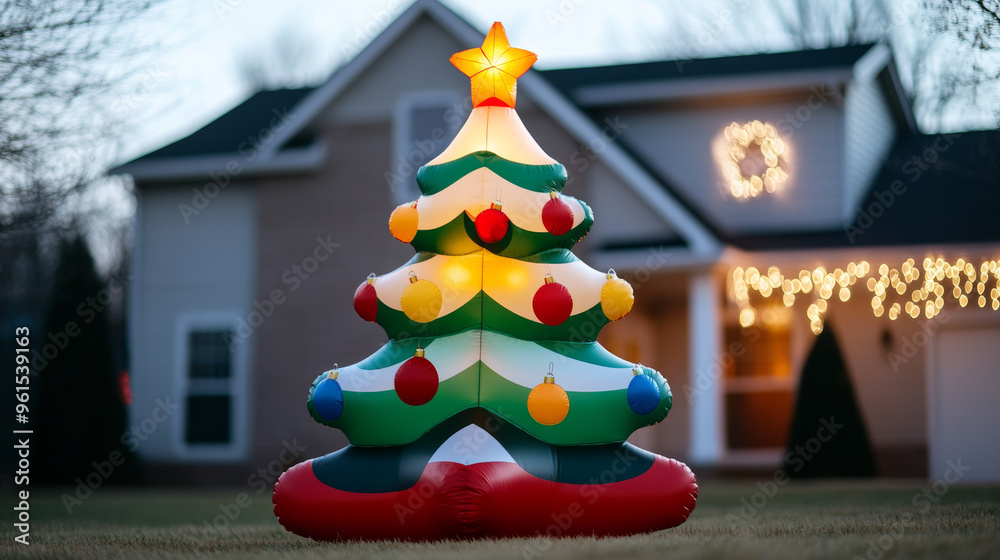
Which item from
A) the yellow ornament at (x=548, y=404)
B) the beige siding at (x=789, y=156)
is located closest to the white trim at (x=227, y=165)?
the beige siding at (x=789, y=156)

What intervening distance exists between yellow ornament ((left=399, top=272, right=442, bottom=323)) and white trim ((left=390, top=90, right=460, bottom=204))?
948cm

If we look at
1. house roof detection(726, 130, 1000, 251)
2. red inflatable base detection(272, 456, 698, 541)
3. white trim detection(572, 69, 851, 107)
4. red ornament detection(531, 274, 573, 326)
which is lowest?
red inflatable base detection(272, 456, 698, 541)

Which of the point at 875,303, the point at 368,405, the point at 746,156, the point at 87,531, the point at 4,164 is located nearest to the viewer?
the point at 368,405

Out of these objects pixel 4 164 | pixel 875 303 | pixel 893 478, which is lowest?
pixel 893 478

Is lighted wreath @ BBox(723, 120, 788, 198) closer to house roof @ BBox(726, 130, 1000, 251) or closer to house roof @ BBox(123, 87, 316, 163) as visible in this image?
house roof @ BBox(726, 130, 1000, 251)

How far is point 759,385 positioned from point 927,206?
3581 mm

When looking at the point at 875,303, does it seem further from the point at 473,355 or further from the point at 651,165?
the point at 473,355

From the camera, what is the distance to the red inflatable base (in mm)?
6199

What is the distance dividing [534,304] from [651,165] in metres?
10.4

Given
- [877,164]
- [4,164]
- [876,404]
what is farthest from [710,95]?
[4,164]

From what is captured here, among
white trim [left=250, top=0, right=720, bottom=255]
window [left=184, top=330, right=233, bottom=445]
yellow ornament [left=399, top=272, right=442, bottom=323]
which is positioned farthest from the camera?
window [left=184, top=330, right=233, bottom=445]

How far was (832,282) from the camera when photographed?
14.7m

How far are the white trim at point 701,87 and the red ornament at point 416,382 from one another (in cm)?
1075

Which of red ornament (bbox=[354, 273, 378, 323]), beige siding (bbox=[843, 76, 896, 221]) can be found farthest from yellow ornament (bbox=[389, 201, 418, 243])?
beige siding (bbox=[843, 76, 896, 221])
